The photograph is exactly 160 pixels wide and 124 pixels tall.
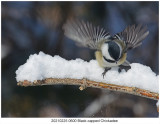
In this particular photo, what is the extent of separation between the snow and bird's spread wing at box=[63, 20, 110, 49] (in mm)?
183

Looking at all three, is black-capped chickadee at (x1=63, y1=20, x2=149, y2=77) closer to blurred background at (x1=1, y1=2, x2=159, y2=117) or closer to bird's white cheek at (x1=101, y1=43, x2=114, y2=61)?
bird's white cheek at (x1=101, y1=43, x2=114, y2=61)

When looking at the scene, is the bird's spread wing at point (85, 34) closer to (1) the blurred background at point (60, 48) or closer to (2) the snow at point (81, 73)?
(2) the snow at point (81, 73)

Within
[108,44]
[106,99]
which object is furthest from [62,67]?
[106,99]

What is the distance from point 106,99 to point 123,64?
863mm

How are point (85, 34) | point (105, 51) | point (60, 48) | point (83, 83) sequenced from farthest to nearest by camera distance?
point (60, 48) < point (85, 34) < point (105, 51) < point (83, 83)

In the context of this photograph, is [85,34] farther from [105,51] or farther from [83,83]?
[83,83]

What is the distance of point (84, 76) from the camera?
1.33 metres

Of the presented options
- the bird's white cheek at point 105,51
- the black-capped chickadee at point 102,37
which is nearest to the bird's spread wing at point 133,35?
the black-capped chickadee at point 102,37

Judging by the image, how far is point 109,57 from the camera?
1.46m

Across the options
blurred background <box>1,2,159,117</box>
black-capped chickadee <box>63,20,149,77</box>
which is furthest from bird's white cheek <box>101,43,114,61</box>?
blurred background <box>1,2,159,117</box>

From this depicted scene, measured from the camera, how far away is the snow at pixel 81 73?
4.22 ft

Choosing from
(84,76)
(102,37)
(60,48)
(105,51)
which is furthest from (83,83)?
(60,48)

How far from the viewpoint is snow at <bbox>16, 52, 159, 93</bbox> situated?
129 centimetres

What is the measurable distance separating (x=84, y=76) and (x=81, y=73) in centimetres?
2
